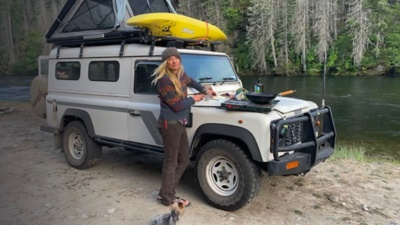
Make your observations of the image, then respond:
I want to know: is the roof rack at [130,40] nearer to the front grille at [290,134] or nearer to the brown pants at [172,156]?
the brown pants at [172,156]

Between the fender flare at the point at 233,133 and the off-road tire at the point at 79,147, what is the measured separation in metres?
2.43

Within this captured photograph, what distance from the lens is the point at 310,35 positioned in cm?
5341

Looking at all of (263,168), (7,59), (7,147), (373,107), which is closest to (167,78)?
(263,168)

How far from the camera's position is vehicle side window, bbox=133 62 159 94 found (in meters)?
5.63

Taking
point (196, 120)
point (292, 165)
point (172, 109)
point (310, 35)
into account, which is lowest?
point (292, 165)

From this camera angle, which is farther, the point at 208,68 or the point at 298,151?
the point at 208,68

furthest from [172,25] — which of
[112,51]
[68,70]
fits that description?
[68,70]

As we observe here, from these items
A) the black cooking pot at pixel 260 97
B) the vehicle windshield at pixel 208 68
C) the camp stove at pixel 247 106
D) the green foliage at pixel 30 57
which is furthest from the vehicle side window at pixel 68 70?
the green foliage at pixel 30 57

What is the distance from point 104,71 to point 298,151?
3449mm

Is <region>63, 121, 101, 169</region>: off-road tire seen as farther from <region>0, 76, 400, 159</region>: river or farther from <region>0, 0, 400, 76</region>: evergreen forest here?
<region>0, 0, 400, 76</region>: evergreen forest

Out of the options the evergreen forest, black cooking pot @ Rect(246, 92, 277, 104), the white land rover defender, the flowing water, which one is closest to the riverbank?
the white land rover defender

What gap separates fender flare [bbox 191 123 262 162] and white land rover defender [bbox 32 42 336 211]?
0.04ft

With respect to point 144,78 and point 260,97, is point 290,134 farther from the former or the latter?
point 144,78

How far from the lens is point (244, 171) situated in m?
4.63
